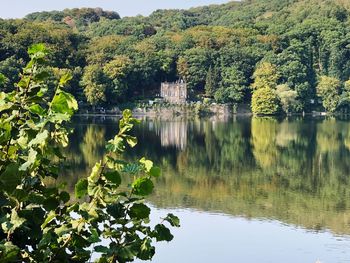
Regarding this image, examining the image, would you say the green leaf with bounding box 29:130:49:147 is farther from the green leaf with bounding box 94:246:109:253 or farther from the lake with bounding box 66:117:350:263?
the lake with bounding box 66:117:350:263

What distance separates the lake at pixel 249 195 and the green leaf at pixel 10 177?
10.4 metres

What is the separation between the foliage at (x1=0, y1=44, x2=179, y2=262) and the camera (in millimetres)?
2004

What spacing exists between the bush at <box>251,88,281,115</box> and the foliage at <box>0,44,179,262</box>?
224 ft

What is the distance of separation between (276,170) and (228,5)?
13483 centimetres

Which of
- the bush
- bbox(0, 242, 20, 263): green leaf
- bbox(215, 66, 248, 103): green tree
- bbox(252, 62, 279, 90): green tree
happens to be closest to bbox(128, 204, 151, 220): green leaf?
bbox(0, 242, 20, 263): green leaf

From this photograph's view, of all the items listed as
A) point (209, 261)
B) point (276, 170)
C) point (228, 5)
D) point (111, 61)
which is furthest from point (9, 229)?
point (228, 5)

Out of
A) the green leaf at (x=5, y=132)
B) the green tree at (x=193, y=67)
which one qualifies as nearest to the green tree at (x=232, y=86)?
the green tree at (x=193, y=67)

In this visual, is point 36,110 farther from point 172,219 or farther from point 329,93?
point 329,93

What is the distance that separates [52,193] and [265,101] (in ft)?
226

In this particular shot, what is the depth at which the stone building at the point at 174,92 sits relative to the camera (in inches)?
2916

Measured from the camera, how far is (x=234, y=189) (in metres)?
20.5

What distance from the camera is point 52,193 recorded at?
219 centimetres

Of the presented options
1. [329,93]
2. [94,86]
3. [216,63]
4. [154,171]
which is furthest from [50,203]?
[216,63]

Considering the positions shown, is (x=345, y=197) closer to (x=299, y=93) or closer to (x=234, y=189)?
(x=234, y=189)
